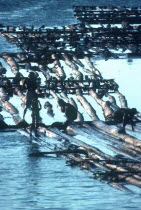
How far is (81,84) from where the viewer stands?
137 ft

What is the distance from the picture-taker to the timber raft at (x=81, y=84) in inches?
1049

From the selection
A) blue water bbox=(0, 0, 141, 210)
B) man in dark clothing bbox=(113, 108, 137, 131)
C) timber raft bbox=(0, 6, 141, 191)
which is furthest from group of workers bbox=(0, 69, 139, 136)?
blue water bbox=(0, 0, 141, 210)

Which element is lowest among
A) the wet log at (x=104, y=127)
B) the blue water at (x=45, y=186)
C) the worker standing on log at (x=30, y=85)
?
the blue water at (x=45, y=186)

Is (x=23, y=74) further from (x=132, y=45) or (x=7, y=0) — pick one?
(x=7, y=0)

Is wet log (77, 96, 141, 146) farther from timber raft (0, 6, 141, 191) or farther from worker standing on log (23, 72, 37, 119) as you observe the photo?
worker standing on log (23, 72, 37, 119)

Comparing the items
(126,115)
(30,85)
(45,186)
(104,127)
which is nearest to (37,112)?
(30,85)

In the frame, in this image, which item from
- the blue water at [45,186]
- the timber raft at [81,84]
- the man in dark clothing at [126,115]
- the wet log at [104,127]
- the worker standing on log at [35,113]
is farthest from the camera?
the man in dark clothing at [126,115]

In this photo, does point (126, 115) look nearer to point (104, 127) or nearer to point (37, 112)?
point (104, 127)

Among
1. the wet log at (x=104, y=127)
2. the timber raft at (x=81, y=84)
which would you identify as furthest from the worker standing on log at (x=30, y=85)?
the wet log at (x=104, y=127)

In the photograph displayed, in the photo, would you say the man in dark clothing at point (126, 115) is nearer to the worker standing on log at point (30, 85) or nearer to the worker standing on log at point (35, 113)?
the worker standing on log at point (35, 113)

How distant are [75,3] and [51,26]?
3012 cm

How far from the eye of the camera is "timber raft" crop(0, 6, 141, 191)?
26.7m

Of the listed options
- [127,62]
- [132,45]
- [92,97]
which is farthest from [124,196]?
[132,45]

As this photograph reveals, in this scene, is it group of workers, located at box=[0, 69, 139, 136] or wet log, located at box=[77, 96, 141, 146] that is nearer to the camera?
wet log, located at box=[77, 96, 141, 146]
